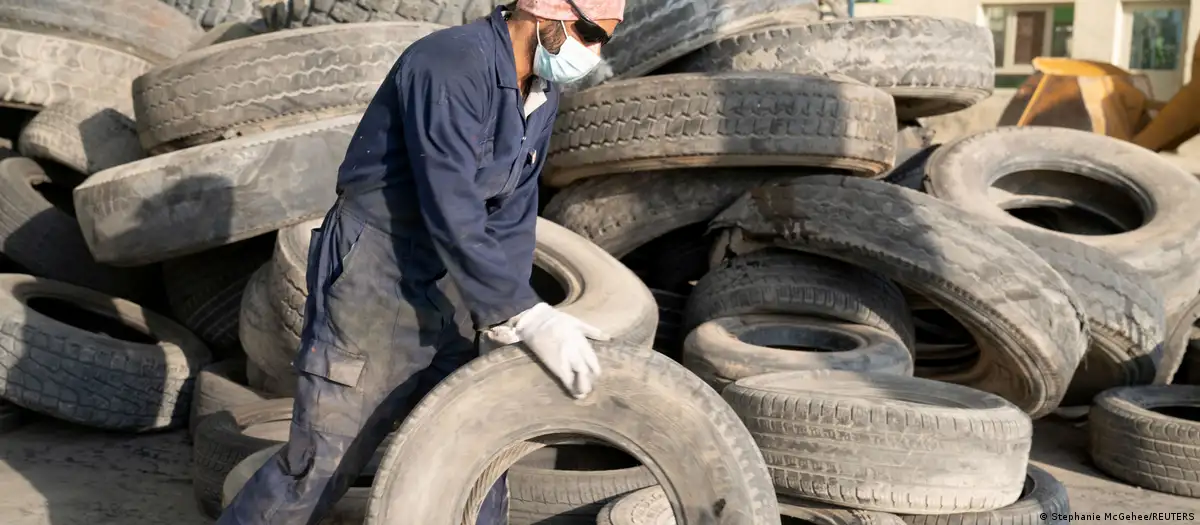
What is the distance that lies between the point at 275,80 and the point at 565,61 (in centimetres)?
250

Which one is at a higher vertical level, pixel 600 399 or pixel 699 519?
pixel 600 399

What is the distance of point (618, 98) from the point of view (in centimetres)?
448

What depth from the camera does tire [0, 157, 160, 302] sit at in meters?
5.00

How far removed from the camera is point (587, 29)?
2.30m

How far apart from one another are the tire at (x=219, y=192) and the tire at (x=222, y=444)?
2.20ft

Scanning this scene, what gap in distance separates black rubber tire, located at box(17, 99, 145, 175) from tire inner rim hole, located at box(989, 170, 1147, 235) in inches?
162

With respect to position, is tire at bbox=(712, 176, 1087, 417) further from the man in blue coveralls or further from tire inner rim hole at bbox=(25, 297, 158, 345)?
tire inner rim hole at bbox=(25, 297, 158, 345)

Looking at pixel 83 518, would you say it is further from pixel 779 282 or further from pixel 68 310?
pixel 779 282

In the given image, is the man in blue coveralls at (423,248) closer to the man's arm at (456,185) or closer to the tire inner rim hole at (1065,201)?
the man's arm at (456,185)

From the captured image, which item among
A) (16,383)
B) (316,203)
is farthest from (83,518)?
(316,203)

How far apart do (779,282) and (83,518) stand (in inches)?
98.9

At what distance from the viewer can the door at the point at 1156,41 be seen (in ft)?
47.1

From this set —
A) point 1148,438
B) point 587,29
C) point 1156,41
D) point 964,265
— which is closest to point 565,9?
point 587,29

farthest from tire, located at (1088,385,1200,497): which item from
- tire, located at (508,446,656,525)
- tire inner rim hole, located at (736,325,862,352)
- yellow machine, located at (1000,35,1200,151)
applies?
yellow machine, located at (1000,35,1200,151)
